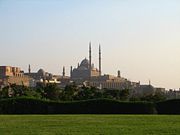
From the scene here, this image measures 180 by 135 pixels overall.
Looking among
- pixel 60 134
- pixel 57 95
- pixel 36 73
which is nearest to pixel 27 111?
pixel 57 95

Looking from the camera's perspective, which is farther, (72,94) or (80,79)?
(80,79)

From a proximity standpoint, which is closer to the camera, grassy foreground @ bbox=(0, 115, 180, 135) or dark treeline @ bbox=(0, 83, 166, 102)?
grassy foreground @ bbox=(0, 115, 180, 135)

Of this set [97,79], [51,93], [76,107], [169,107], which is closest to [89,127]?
[76,107]

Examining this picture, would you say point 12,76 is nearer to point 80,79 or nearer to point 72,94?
point 80,79

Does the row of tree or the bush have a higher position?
the row of tree

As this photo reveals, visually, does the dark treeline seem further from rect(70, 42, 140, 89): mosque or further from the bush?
rect(70, 42, 140, 89): mosque

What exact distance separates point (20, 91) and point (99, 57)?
111m

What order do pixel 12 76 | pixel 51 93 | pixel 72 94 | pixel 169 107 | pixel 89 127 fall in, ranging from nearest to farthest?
pixel 89 127
pixel 169 107
pixel 72 94
pixel 51 93
pixel 12 76

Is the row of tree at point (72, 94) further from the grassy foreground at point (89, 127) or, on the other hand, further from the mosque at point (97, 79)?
the mosque at point (97, 79)

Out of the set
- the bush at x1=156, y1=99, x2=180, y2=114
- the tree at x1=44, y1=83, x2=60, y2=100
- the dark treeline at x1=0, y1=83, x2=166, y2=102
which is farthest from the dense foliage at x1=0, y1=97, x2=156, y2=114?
the tree at x1=44, y1=83, x2=60, y2=100

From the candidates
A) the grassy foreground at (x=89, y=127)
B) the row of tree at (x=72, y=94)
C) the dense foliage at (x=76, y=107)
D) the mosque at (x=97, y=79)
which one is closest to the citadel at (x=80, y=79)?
the mosque at (x=97, y=79)

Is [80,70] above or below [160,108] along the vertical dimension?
above

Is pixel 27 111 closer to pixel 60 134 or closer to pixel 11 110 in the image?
pixel 11 110

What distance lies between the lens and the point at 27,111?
148 ft
